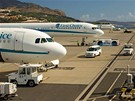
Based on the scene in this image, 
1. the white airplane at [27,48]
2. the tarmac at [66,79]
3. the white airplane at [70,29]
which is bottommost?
the tarmac at [66,79]

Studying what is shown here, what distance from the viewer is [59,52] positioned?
3409 centimetres

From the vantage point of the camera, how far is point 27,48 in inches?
1334

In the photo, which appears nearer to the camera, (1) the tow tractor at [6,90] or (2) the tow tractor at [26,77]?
(1) the tow tractor at [6,90]

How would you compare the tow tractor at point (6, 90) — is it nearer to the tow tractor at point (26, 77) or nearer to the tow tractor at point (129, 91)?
the tow tractor at point (26, 77)

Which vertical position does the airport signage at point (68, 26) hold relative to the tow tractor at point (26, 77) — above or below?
above

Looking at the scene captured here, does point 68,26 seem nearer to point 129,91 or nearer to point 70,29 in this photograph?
point 70,29

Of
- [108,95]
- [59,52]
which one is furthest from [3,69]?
[108,95]

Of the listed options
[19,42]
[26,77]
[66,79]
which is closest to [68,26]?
[19,42]

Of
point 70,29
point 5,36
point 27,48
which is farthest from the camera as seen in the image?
point 70,29

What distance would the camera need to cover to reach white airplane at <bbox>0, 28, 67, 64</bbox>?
33.9 metres

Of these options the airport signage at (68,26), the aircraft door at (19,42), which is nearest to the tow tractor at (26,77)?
the aircraft door at (19,42)

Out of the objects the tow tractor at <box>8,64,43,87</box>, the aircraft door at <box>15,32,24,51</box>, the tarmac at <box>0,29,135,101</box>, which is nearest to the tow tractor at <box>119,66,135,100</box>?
the tarmac at <box>0,29,135,101</box>

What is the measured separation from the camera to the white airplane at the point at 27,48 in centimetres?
3391

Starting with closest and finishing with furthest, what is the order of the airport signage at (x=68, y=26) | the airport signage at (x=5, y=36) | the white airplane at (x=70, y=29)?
the airport signage at (x=5, y=36) < the airport signage at (x=68, y=26) < the white airplane at (x=70, y=29)
